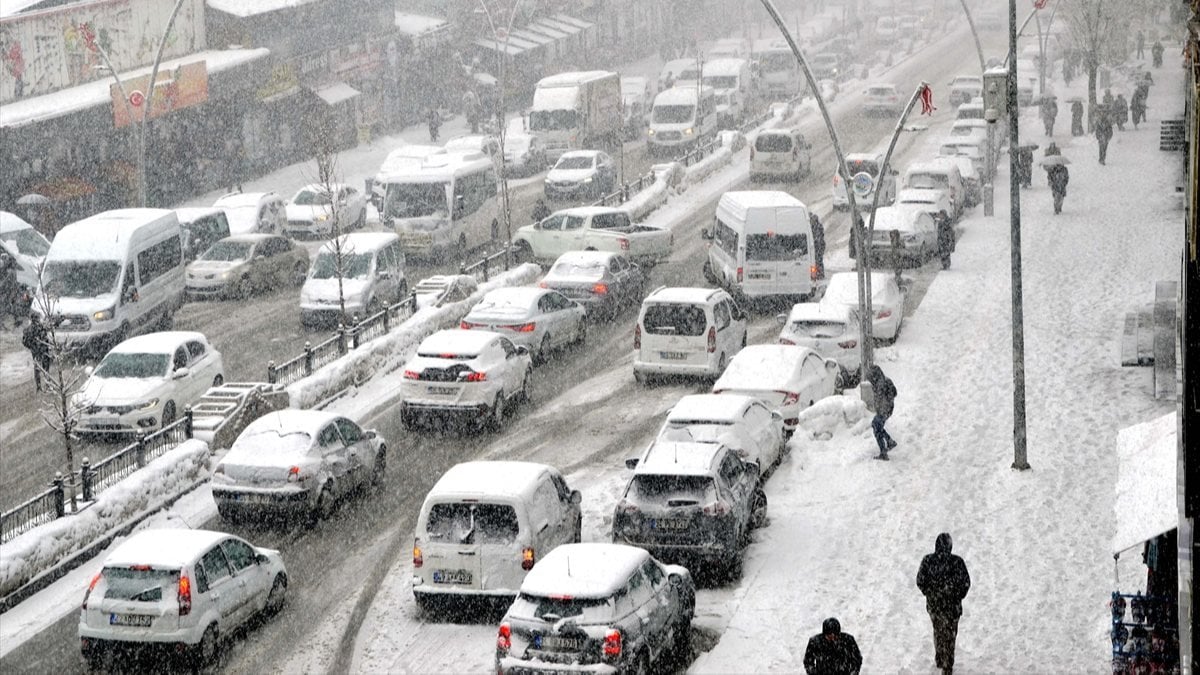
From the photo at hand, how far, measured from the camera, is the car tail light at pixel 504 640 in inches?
591

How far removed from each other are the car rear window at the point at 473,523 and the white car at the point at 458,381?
24.3 feet

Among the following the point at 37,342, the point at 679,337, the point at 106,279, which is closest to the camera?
the point at 679,337

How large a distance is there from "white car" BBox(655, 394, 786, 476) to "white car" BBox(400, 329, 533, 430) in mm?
4245

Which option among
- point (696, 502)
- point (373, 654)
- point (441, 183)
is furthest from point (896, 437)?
point (441, 183)

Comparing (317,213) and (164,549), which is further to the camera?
(317,213)

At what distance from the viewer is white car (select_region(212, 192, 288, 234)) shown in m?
41.2

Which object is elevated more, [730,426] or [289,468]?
[730,426]

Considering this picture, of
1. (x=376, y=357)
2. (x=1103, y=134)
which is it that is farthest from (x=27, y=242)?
(x=1103, y=134)

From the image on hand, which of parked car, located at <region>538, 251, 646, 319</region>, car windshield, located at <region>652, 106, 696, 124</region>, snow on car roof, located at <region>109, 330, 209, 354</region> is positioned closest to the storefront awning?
snow on car roof, located at <region>109, 330, 209, 354</region>

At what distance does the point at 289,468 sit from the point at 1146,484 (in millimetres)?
11170

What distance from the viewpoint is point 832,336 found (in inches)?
1100

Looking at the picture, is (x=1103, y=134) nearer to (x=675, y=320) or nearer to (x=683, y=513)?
(x=675, y=320)

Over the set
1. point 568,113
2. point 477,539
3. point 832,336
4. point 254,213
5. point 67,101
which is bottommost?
point 832,336

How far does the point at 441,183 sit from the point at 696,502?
75.3 ft
